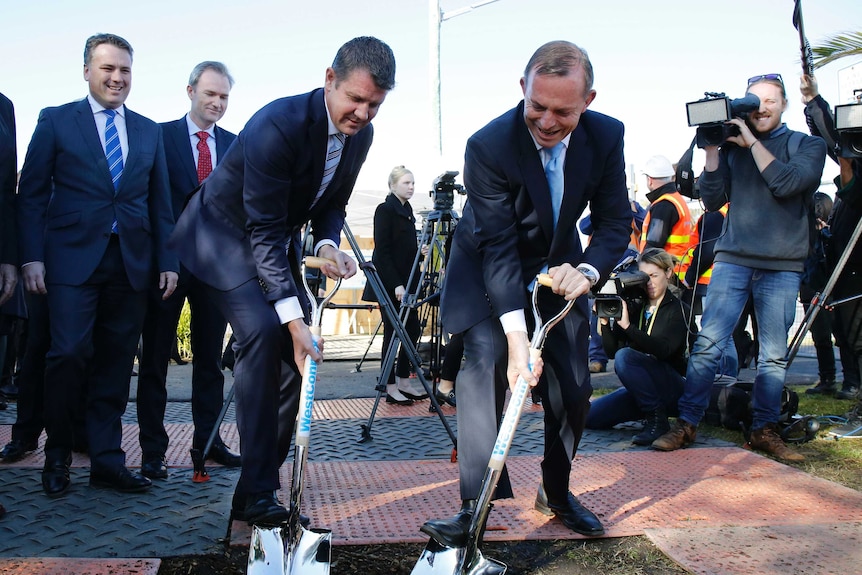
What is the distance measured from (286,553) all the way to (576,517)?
3.99ft

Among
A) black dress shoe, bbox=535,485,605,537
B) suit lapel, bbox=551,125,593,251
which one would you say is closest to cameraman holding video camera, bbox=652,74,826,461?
black dress shoe, bbox=535,485,605,537

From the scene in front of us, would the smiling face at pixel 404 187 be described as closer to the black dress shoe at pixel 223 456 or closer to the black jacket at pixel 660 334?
the black jacket at pixel 660 334

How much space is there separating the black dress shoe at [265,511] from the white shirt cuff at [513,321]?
1.04 m

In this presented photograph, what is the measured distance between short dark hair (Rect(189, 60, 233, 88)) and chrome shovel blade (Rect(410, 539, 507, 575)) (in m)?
3.16

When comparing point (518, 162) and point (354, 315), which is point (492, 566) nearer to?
point (518, 162)

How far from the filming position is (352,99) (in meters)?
2.79

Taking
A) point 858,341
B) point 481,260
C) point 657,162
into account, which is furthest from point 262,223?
point 657,162

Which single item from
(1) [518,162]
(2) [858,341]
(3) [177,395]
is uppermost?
(1) [518,162]

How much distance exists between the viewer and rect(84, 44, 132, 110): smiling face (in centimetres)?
402

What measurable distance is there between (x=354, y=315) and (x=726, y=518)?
10832 millimetres

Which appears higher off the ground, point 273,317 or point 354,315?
point 273,317

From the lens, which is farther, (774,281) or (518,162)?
(774,281)

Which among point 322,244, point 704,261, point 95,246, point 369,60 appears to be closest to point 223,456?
point 95,246

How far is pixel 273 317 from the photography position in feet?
9.84
